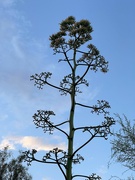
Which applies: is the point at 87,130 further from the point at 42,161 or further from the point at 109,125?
the point at 42,161

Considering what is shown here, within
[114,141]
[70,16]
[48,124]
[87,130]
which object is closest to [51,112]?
[48,124]

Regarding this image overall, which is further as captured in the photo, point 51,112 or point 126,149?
point 126,149

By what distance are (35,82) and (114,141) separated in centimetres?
466

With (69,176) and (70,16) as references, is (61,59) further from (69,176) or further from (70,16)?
(69,176)

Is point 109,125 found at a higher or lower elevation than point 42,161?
higher

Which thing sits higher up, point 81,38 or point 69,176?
point 81,38

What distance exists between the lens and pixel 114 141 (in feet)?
39.9

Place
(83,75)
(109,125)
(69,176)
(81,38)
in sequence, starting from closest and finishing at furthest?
(69,176) < (109,125) < (83,75) < (81,38)

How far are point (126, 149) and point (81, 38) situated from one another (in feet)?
15.6

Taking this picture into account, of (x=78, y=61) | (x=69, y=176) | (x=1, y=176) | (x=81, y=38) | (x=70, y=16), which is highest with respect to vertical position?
(x=1, y=176)

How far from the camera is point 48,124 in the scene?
8086mm

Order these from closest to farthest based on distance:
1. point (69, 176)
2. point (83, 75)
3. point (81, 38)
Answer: point (69, 176), point (83, 75), point (81, 38)

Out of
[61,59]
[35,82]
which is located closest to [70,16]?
[61,59]

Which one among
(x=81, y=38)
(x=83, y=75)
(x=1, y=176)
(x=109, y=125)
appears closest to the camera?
(x=109, y=125)
